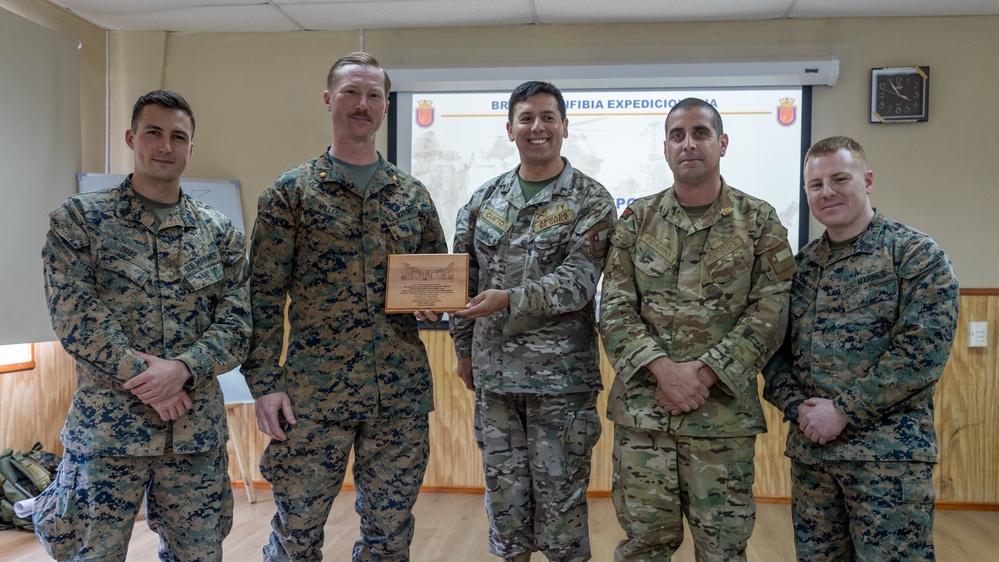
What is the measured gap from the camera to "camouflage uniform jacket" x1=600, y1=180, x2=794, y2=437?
2.02m

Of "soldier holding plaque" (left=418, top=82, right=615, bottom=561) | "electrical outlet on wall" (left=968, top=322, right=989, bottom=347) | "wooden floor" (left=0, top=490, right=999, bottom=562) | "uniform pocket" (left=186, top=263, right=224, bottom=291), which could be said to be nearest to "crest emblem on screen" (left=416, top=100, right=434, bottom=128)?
"soldier holding plaque" (left=418, top=82, right=615, bottom=561)

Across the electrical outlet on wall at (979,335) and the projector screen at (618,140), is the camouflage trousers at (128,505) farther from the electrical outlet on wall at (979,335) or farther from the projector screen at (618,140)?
the electrical outlet on wall at (979,335)

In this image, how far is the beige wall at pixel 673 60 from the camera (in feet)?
13.1

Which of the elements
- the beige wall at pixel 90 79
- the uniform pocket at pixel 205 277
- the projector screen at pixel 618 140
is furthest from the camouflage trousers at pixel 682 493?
the beige wall at pixel 90 79

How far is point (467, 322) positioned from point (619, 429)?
2.08 feet

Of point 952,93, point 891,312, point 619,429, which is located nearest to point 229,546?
point 619,429

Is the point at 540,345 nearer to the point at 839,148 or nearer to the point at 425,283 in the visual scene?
the point at 425,283

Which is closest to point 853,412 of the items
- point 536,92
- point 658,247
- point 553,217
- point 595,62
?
point 658,247

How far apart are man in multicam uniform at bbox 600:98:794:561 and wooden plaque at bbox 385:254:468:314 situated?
0.43 meters

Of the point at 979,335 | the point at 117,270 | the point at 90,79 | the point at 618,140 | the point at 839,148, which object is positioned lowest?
the point at 979,335

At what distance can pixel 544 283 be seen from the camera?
216cm

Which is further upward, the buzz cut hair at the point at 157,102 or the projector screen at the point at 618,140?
the projector screen at the point at 618,140

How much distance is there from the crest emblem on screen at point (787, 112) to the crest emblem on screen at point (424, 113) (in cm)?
195

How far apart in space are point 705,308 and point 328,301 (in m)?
1.08
